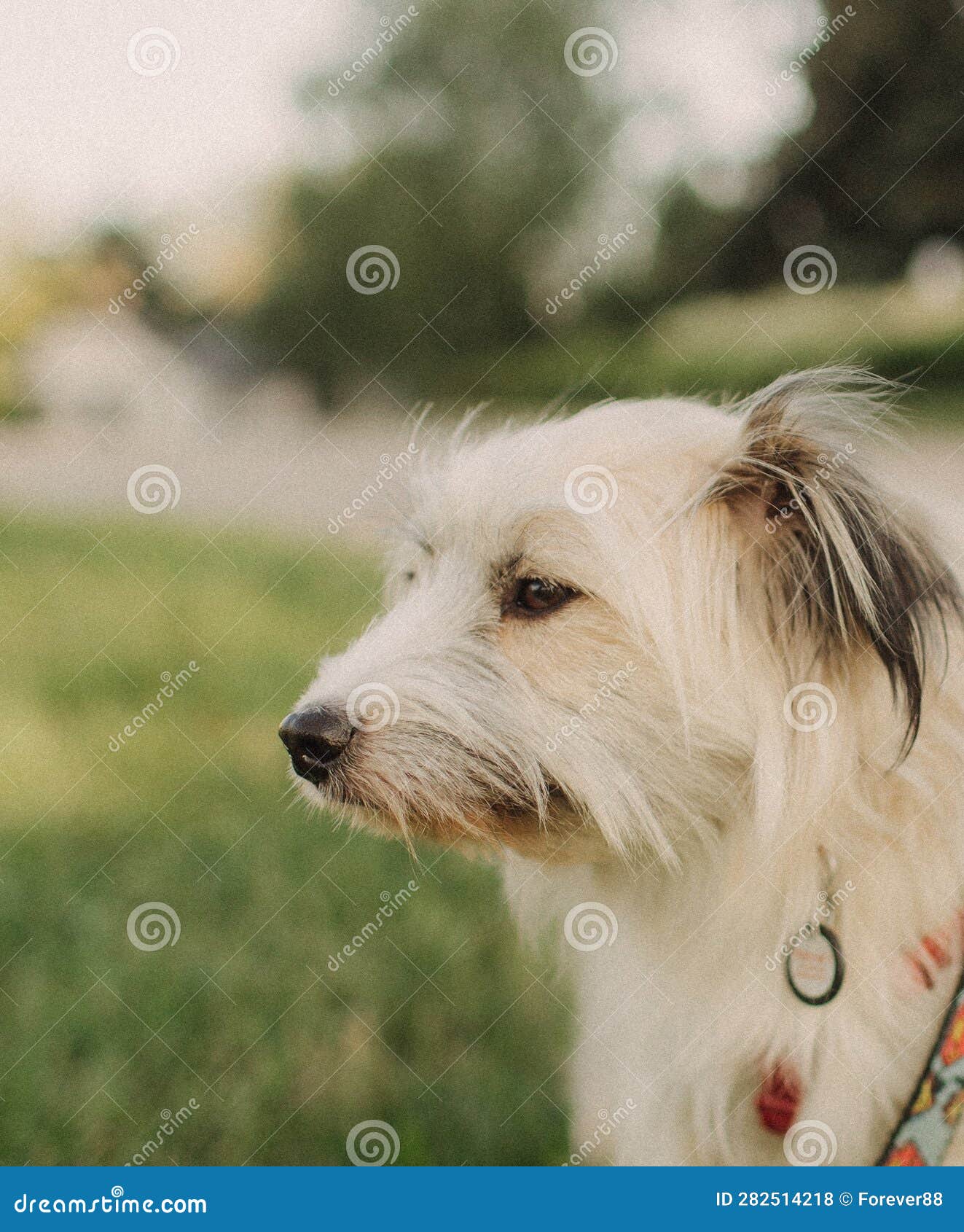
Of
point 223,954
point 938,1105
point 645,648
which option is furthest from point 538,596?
point 223,954

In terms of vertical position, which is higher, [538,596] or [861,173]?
[861,173]

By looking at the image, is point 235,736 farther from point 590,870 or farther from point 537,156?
point 537,156

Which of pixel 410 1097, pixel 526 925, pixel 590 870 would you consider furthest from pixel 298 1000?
pixel 590 870

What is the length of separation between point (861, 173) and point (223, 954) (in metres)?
11.9

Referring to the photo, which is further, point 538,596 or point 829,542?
point 538,596

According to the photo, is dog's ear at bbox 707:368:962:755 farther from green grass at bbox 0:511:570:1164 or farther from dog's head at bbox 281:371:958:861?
green grass at bbox 0:511:570:1164

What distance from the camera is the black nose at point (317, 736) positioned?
1989 millimetres

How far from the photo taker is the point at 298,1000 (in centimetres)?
324

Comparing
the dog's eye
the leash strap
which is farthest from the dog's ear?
the leash strap

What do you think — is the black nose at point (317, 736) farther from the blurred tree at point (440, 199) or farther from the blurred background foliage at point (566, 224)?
the blurred tree at point (440, 199)

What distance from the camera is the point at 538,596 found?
2.04m

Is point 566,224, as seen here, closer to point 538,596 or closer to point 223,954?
point 223,954

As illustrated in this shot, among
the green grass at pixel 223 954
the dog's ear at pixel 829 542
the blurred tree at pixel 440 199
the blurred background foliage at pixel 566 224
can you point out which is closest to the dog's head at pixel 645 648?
the dog's ear at pixel 829 542

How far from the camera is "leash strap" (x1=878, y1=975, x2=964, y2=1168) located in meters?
1.80
